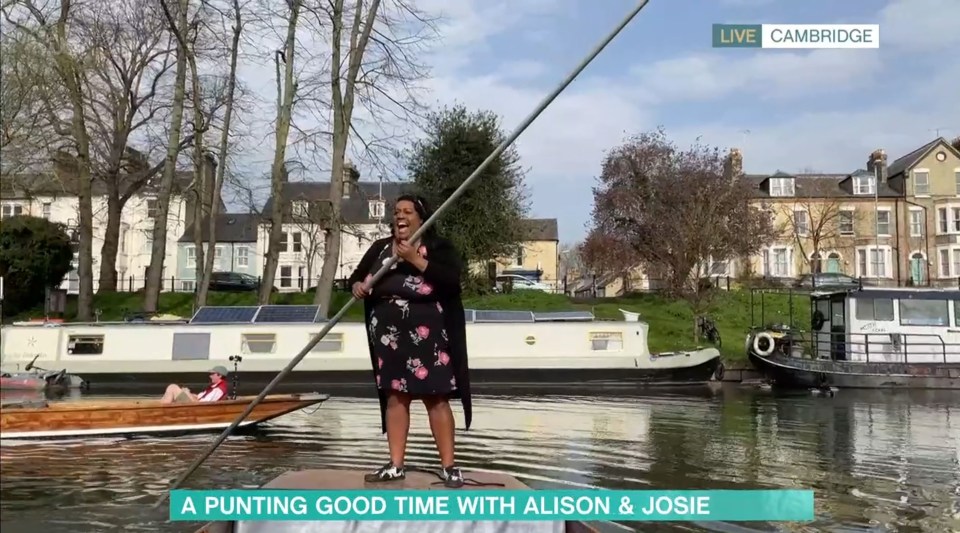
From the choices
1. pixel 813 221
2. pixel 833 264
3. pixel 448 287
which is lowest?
pixel 448 287

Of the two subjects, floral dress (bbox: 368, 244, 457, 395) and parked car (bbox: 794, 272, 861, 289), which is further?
parked car (bbox: 794, 272, 861, 289)

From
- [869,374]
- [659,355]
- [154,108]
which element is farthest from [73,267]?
[869,374]

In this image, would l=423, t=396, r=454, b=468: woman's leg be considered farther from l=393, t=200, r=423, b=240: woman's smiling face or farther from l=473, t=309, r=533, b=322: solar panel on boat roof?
l=473, t=309, r=533, b=322: solar panel on boat roof

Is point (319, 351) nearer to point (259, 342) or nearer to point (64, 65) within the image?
point (259, 342)

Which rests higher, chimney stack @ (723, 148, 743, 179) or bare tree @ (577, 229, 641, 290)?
chimney stack @ (723, 148, 743, 179)

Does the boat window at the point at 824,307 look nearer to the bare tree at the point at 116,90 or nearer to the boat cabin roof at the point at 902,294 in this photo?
the boat cabin roof at the point at 902,294

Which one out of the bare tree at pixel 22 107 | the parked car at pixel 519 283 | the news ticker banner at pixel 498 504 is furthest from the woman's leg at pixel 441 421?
the parked car at pixel 519 283

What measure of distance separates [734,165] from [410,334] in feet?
84.8

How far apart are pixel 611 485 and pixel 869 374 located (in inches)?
567

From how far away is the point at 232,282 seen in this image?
34.5 metres

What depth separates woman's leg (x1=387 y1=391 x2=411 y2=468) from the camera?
354 cm

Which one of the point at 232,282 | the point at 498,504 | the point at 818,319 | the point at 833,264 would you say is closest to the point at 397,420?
the point at 498,504

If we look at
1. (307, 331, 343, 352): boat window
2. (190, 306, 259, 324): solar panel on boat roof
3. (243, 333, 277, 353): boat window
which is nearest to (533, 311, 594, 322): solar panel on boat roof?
(307, 331, 343, 352): boat window

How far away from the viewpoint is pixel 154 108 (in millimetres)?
17281
